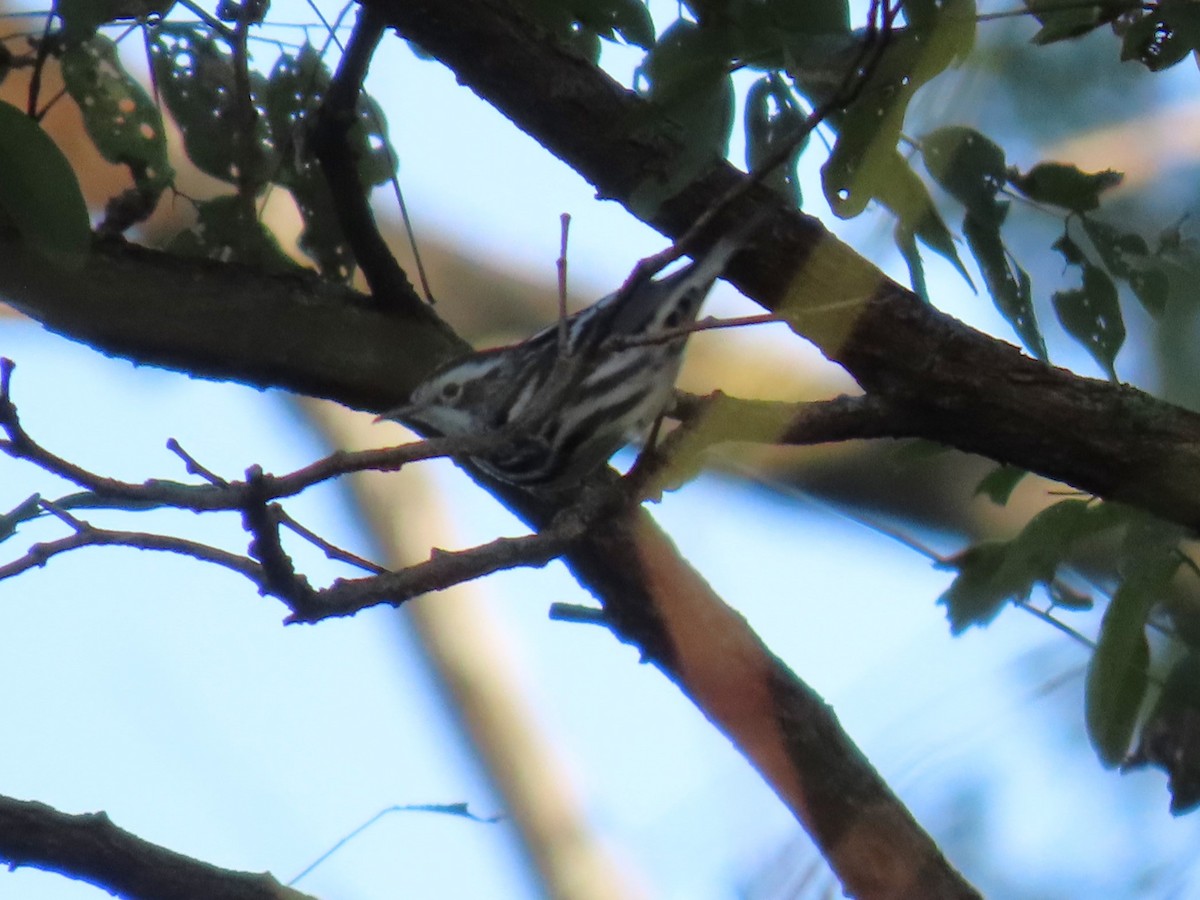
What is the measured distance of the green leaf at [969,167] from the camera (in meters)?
1.59

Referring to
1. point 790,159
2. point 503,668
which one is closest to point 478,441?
point 790,159

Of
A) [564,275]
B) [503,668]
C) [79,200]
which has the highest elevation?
[503,668]

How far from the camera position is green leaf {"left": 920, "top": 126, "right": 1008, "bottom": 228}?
5.21ft

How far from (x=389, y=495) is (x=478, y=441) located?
3531mm

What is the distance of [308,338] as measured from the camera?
2234mm

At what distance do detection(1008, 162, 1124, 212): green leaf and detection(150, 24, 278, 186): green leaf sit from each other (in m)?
1.03

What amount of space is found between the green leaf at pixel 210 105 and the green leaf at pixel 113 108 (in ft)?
0.28

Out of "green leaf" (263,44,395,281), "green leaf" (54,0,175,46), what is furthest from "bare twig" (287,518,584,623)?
"green leaf" (263,44,395,281)

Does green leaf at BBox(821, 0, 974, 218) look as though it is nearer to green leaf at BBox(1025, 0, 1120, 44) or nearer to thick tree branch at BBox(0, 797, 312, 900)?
green leaf at BBox(1025, 0, 1120, 44)

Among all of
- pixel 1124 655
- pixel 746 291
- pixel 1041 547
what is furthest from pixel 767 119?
pixel 1124 655

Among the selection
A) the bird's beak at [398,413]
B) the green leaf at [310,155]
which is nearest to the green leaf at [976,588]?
the bird's beak at [398,413]

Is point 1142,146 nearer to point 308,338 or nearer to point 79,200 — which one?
point 308,338

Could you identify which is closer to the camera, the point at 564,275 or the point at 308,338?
the point at 564,275

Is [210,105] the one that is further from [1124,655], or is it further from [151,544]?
[1124,655]
